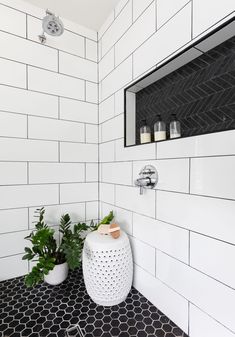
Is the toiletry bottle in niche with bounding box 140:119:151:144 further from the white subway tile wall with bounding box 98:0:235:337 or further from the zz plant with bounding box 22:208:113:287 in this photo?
the zz plant with bounding box 22:208:113:287

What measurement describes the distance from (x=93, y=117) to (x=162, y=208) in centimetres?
75

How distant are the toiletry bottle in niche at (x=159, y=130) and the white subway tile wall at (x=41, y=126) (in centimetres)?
51

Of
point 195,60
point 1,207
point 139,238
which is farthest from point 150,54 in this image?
point 1,207

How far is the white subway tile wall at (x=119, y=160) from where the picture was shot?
0.56 m

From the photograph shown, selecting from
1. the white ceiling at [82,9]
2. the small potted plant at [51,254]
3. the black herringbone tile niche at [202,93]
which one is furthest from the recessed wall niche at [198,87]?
the small potted plant at [51,254]

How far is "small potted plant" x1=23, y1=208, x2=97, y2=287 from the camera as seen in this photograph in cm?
82

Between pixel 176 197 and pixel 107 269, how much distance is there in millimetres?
390

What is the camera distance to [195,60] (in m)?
0.71

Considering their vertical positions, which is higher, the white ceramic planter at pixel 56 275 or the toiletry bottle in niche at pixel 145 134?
the toiletry bottle in niche at pixel 145 134

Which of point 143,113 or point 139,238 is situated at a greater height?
point 143,113

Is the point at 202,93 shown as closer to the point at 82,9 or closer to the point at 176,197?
the point at 176,197

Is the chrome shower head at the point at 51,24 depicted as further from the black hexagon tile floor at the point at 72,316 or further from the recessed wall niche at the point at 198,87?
the black hexagon tile floor at the point at 72,316

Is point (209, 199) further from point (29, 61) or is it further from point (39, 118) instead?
point (29, 61)

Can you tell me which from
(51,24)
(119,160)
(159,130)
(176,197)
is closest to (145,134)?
(159,130)
